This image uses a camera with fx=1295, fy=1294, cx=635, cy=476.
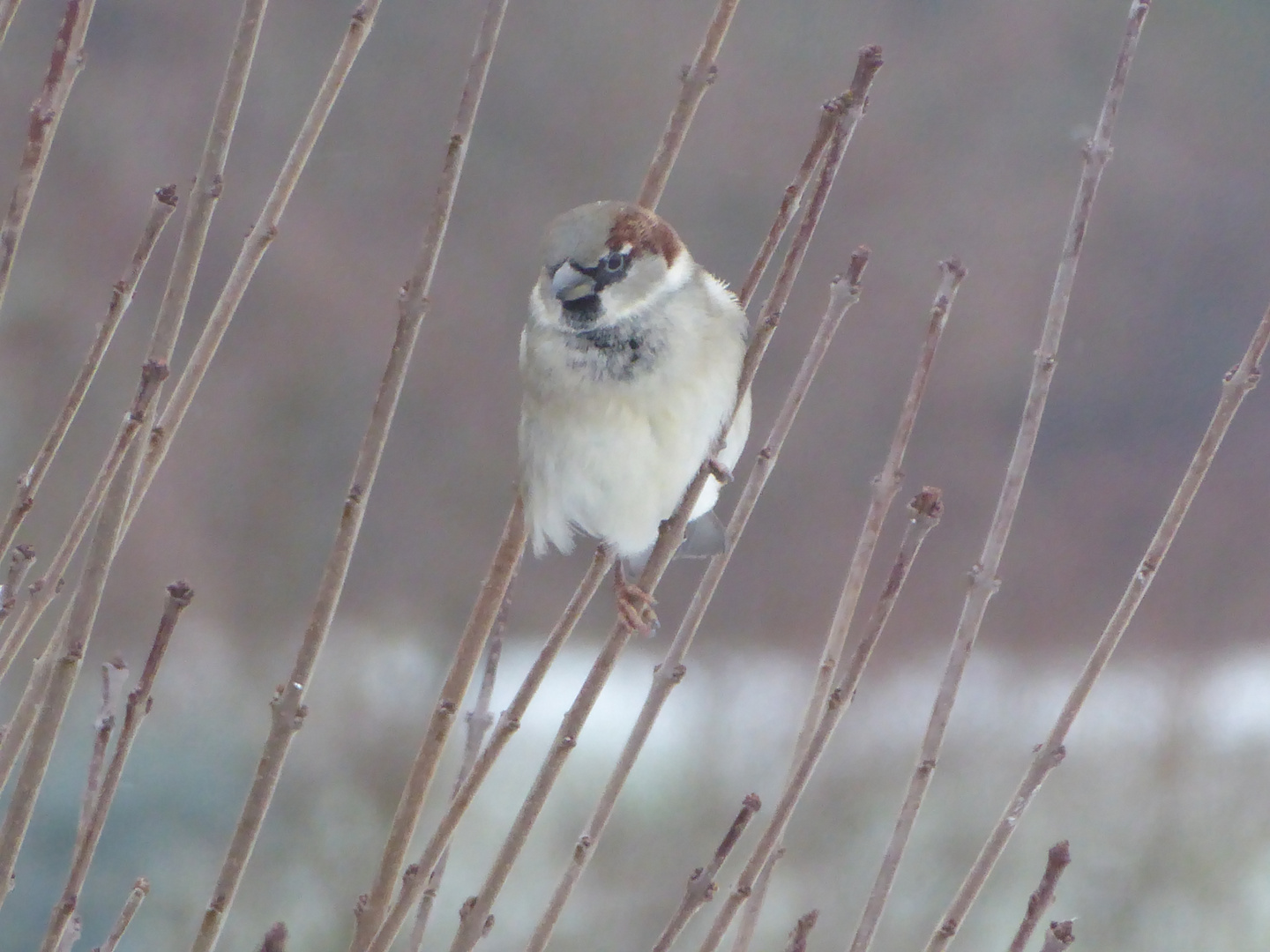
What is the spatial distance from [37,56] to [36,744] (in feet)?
7.90

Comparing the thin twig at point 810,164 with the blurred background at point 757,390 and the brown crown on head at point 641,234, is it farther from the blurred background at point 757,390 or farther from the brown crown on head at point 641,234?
the blurred background at point 757,390

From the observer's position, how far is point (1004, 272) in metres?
2.87

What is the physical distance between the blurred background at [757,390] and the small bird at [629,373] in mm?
1489

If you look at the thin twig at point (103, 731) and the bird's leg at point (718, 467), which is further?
the bird's leg at point (718, 467)

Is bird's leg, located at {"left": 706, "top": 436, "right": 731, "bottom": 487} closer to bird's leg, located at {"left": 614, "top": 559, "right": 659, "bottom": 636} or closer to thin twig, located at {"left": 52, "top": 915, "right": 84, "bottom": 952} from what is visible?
bird's leg, located at {"left": 614, "top": 559, "right": 659, "bottom": 636}

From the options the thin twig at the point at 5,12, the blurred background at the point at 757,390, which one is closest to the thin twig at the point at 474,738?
the thin twig at the point at 5,12

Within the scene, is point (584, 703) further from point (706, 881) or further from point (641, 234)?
point (641, 234)

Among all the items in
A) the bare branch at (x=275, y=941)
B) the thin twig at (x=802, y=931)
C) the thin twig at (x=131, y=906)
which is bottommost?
the bare branch at (x=275, y=941)

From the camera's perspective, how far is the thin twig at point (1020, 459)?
615 mm

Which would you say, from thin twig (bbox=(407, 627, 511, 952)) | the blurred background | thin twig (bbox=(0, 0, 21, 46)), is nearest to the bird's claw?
thin twig (bbox=(407, 627, 511, 952))

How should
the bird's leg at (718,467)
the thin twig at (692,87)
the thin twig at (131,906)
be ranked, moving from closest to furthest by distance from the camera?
the thin twig at (131,906) < the thin twig at (692,87) < the bird's leg at (718,467)

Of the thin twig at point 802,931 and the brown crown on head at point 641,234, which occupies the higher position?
the brown crown on head at point 641,234

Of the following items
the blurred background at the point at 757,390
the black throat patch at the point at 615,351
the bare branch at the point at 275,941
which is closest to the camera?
the bare branch at the point at 275,941

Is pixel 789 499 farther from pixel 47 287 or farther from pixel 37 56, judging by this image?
pixel 37 56
